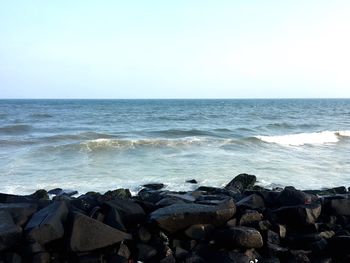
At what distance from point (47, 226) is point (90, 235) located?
2.14 ft

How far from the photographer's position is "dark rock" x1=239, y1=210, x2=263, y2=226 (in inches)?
264

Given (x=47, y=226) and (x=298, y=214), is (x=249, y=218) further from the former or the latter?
(x=47, y=226)

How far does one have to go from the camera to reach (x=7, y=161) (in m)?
16.0

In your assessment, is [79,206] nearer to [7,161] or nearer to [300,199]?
[300,199]

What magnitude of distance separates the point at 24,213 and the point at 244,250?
3.56 metres

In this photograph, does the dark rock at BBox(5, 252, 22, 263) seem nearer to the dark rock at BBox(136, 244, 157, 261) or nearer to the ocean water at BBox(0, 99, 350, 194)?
the dark rock at BBox(136, 244, 157, 261)

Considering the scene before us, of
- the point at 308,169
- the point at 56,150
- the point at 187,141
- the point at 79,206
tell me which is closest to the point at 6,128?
the point at 56,150

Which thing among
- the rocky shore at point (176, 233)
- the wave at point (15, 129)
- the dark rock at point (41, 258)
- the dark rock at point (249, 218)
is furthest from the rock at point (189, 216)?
the wave at point (15, 129)

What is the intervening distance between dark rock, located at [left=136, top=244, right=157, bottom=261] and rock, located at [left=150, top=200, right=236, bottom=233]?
0.40 metres

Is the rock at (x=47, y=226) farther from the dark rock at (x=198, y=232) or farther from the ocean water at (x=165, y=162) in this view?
the ocean water at (x=165, y=162)

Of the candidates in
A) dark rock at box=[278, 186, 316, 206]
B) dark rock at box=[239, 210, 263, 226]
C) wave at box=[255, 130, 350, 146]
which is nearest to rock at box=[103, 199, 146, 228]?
dark rock at box=[239, 210, 263, 226]

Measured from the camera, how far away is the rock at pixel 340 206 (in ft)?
24.3

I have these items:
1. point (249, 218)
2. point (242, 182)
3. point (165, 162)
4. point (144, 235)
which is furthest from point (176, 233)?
point (165, 162)

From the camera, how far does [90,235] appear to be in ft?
19.3
